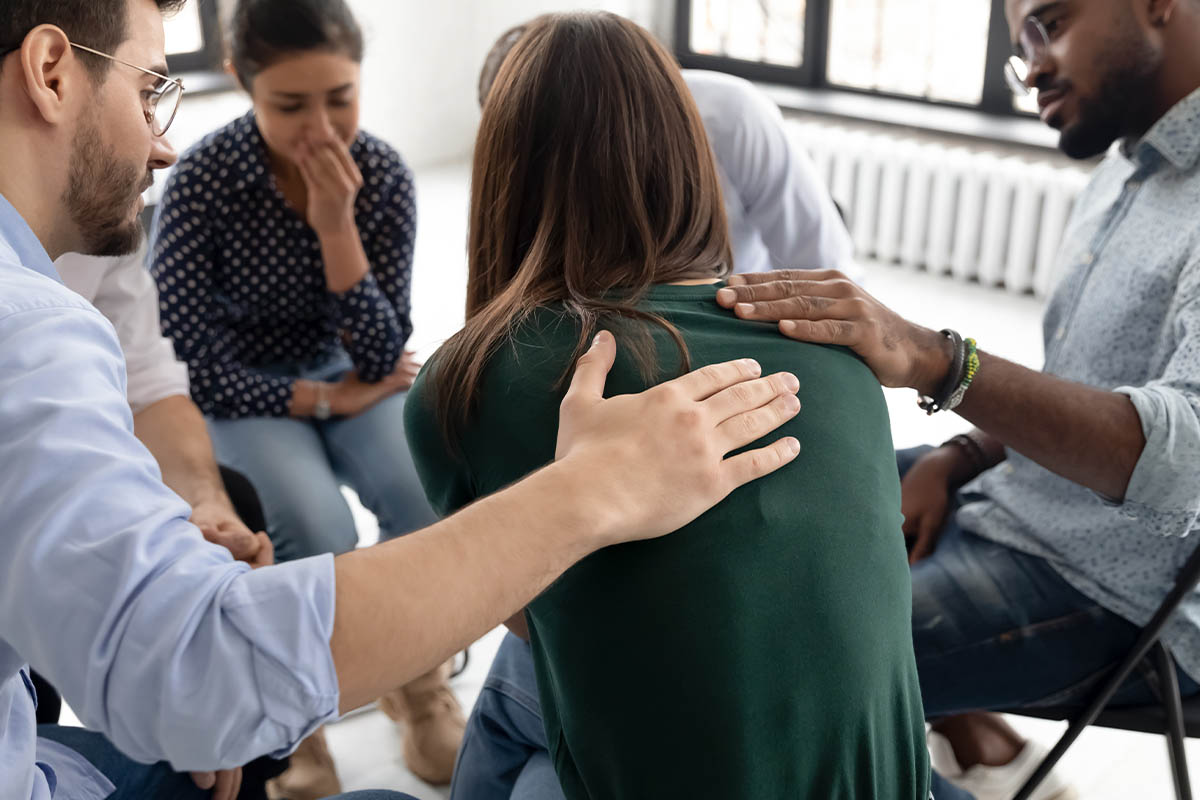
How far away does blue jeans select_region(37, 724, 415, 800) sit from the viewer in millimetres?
1328

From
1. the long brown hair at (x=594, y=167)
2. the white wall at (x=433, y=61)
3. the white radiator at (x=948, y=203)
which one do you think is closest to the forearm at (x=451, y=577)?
the long brown hair at (x=594, y=167)

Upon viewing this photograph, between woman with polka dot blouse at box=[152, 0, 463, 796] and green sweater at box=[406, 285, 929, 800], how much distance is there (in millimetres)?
1037

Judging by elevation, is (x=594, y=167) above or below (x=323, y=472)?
above

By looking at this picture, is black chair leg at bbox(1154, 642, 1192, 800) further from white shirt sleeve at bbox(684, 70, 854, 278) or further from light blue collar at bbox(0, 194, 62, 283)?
light blue collar at bbox(0, 194, 62, 283)

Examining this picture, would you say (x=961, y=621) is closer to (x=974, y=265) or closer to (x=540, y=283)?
(x=540, y=283)

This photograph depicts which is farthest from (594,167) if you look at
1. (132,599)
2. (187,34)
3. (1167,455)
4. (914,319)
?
(187,34)

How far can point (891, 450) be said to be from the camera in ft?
3.70

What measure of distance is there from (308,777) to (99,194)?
123 centimetres

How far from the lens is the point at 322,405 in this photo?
7.07 feet

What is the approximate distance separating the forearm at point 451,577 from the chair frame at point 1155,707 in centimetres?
90

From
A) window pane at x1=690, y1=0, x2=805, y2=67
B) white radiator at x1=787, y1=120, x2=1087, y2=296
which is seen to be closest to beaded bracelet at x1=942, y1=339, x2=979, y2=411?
white radiator at x1=787, y1=120, x2=1087, y2=296

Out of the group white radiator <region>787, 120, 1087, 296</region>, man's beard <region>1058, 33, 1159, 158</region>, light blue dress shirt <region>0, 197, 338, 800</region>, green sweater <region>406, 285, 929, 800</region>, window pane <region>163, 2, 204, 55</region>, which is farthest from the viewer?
window pane <region>163, 2, 204, 55</region>

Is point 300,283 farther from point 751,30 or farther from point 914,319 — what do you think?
point 751,30

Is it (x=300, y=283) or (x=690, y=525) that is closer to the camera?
(x=690, y=525)
